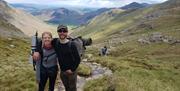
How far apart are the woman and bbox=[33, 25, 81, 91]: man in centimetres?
42

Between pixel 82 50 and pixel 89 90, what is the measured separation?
23.1 ft

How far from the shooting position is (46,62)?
13.7 metres

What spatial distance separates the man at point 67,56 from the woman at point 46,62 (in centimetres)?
42

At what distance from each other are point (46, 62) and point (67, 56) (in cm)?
163

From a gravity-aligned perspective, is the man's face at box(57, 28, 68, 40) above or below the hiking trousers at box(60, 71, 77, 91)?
above

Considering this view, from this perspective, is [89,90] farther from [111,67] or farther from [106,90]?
[111,67]

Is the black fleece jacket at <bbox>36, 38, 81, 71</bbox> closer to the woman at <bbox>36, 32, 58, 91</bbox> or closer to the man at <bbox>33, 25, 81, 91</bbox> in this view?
the man at <bbox>33, 25, 81, 91</bbox>

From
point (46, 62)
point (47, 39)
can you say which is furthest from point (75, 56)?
point (46, 62)

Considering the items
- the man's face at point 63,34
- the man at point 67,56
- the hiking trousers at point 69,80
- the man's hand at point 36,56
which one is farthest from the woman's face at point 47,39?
the hiking trousers at point 69,80

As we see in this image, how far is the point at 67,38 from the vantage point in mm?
12445

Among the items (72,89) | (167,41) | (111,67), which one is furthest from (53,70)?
(167,41)

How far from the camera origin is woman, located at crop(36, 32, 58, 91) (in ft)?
43.6

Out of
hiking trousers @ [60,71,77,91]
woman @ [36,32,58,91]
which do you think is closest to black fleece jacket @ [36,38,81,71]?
hiking trousers @ [60,71,77,91]

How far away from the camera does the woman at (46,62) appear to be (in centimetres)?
1329
